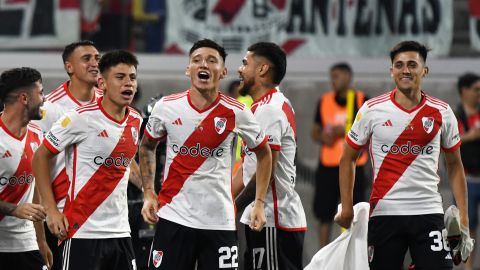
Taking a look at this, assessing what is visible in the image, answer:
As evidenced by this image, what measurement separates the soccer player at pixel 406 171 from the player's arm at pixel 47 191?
226 cm

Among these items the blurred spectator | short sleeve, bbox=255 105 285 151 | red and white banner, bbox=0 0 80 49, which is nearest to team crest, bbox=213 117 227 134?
short sleeve, bbox=255 105 285 151

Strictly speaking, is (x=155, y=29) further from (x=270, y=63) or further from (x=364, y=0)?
(x=270, y=63)

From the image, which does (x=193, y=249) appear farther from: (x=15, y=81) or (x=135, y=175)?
(x=15, y=81)

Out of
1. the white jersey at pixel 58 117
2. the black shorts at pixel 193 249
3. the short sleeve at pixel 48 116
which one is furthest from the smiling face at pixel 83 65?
the black shorts at pixel 193 249

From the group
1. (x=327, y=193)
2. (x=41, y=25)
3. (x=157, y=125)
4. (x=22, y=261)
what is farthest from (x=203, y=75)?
(x=41, y=25)

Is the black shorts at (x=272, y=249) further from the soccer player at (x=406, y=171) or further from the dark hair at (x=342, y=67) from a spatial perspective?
the dark hair at (x=342, y=67)

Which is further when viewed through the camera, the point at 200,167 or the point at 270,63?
the point at 270,63

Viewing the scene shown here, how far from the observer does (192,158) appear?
364 inches

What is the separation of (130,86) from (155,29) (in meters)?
6.63

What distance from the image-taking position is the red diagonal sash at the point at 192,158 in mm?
9250

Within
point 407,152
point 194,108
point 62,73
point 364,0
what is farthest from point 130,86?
point 364,0

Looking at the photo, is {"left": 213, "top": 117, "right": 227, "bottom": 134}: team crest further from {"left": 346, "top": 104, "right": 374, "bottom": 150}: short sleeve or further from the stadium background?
the stadium background

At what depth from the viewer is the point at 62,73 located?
49.8 ft

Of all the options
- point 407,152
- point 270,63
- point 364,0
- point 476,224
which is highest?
point 364,0
